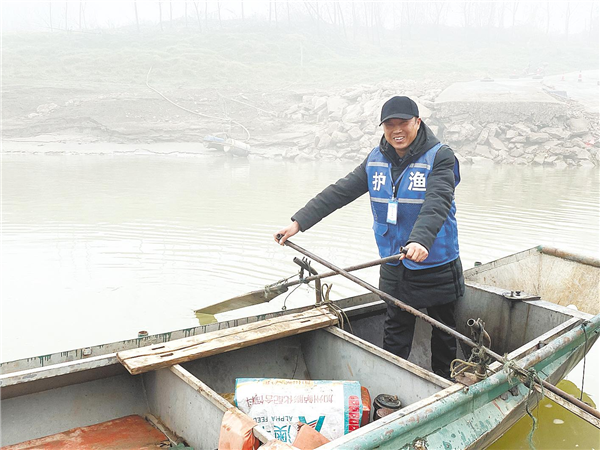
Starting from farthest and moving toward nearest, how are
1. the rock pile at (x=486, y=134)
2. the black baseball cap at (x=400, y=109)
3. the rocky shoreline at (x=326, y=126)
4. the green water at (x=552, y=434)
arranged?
the rocky shoreline at (x=326, y=126)
the rock pile at (x=486, y=134)
the green water at (x=552, y=434)
the black baseball cap at (x=400, y=109)

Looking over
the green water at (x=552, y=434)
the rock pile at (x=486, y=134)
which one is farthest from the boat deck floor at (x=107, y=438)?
the rock pile at (x=486, y=134)

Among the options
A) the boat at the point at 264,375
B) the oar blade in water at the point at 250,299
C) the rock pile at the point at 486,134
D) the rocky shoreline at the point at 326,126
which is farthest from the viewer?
the rocky shoreline at the point at 326,126

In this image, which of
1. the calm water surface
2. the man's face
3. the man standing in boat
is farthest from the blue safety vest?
the calm water surface

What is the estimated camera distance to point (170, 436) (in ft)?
10.2

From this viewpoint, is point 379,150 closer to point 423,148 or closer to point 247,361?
point 423,148

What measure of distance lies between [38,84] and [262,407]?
1352 inches

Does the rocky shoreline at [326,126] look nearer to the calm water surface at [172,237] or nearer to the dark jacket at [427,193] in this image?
the calm water surface at [172,237]

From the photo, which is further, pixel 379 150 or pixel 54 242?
pixel 54 242

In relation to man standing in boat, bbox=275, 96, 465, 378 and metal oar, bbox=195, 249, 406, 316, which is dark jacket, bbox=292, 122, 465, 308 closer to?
man standing in boat, bbox=275, 96, 465, 378

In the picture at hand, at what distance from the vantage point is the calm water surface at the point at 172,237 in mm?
6180

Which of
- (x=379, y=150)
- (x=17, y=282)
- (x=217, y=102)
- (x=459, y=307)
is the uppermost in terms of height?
(x=217, y=102)

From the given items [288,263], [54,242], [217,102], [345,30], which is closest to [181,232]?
[54,242]

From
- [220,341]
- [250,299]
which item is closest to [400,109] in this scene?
[220,341]

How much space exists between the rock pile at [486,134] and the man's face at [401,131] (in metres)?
18.8
